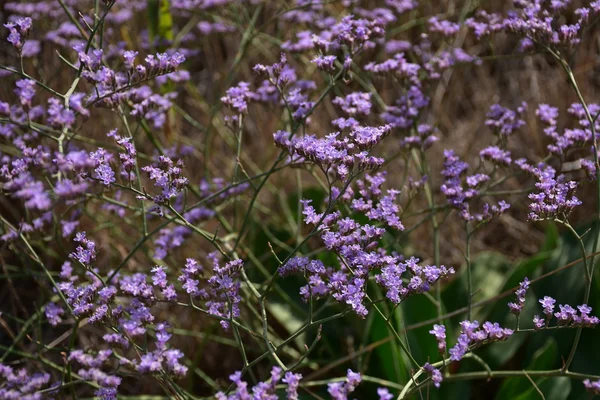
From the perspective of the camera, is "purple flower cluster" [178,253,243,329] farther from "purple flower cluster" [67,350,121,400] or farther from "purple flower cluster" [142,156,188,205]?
"purple flower cluster" [67,350,121,400]

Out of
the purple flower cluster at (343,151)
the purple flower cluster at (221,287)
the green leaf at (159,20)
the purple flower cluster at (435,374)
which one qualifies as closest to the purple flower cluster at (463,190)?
the purple flower cluster at (343,151)

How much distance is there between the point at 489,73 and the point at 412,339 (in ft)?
11.2

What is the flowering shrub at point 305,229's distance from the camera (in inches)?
89.0

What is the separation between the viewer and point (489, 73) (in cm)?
582

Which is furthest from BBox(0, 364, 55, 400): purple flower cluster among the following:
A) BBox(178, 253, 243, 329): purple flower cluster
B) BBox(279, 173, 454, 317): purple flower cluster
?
BBox(279, 173, 454, 317): purple flower cluster

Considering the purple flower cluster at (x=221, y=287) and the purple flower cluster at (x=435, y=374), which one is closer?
the purple flower cluster at (x=435, y=374)

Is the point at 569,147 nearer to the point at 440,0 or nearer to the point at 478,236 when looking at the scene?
the point at 478,236

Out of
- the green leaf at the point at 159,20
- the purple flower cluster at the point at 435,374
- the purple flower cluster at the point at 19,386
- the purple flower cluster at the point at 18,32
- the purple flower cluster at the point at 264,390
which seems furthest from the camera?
the green leaf at the point at 159,20

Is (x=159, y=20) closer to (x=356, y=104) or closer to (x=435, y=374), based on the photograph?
(x=356, y=104)

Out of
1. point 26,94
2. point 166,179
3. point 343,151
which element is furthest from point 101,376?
point 26,94

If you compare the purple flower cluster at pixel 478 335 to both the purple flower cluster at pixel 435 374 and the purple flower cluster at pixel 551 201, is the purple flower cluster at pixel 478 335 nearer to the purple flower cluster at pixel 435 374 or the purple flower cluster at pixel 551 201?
the purple flower cluster at pixel 435 374

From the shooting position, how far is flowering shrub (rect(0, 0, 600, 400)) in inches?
89.0

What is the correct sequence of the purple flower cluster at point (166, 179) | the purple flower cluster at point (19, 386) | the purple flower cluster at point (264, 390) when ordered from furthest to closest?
the purple flower cluster at point (166, 179)
the purple flower cluster at point (19, 386)
the purple flower cluster at point (264, 390)

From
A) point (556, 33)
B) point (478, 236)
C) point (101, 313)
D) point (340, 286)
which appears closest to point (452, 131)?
point (478, 236)
